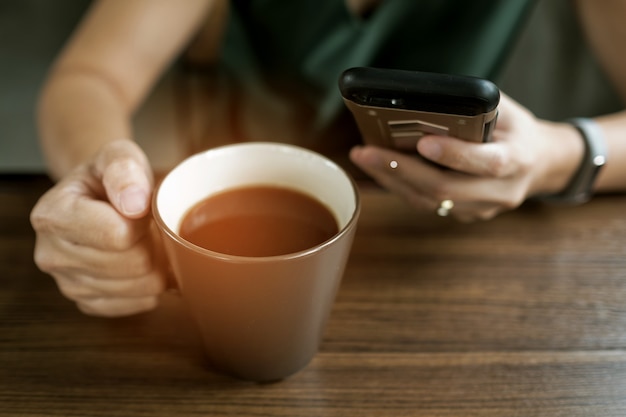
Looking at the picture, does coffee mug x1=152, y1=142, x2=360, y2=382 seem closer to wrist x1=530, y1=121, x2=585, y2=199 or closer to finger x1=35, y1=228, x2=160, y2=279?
finger x1=35, y1=228, x2=160, y2=279

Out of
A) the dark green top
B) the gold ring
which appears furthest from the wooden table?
the dark green top

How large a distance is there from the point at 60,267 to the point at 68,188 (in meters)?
0.07

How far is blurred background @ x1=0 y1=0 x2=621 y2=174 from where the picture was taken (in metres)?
1.37

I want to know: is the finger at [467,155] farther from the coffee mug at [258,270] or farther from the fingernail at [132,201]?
the fingernail at [132,201]

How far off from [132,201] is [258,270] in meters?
0.14

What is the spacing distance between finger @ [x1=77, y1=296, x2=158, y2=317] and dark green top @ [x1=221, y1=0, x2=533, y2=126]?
53cm

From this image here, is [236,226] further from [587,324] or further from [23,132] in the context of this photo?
[23,132]

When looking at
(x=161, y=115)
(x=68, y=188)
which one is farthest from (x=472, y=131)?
(x=161, y=115)

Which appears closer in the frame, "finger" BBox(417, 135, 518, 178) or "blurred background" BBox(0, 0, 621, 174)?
"finger" BBox(417, 135, 518, 178)

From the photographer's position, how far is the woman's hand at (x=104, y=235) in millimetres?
517

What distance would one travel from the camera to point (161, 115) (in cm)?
139

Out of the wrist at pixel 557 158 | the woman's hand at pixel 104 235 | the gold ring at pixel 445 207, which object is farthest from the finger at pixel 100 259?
the wrist at pixel 557 158

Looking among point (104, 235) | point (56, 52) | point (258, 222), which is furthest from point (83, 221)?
point (56, 52)

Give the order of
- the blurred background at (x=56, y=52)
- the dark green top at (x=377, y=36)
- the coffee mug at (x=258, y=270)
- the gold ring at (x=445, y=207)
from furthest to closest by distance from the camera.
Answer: the blurred background at (x=56, y=52)
the dark green top at (x=377, y=36)
the gold ring at (x=445, y=207)
the coffee mug at (x=258, y=270)
